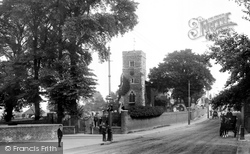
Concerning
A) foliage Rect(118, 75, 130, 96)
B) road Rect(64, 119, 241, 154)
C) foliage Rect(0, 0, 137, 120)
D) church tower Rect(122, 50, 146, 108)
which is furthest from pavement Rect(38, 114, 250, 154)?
foliage Rect(118, 75, 130, 96)

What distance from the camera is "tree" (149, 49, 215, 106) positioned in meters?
78.8

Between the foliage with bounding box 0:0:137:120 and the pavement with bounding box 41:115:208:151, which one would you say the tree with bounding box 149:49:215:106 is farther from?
the pavement with bounding box 41:115:208:151

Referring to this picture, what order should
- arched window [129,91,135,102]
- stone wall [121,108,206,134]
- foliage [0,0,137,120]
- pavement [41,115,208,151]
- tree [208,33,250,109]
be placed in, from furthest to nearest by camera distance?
arched window [129,91,135,102]
foliage [0,0,137,120]
stone wall [121,108,206,134]
pavement [41,115,208,151]
tree [208,33,250,109]

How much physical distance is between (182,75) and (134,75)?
41.6ft

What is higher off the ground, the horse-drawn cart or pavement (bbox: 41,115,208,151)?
the horse-drawn cart

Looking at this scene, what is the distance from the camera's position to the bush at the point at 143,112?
37.1m

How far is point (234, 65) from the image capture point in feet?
46.1

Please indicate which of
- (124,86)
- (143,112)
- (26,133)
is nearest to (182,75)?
(124,86)

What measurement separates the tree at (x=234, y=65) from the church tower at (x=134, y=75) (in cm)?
5875

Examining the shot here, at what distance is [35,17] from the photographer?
3881 centimetres

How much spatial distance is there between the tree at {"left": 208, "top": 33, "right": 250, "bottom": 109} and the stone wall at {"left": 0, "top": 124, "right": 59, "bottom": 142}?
52.1 feet

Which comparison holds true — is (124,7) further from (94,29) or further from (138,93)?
(138,93)

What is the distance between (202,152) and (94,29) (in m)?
22.7

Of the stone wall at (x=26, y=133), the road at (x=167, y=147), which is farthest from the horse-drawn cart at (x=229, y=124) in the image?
the stone wall at (x=26, y=133)
